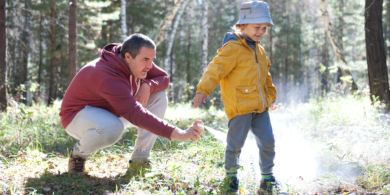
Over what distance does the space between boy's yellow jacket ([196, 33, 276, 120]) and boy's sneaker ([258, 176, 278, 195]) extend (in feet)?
2.13

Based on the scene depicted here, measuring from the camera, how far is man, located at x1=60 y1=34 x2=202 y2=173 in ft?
7.81

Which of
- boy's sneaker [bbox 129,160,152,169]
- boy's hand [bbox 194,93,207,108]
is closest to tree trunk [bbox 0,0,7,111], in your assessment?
boy's sneaker [bbox 129,160,152,169]

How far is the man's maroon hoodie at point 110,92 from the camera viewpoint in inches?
91.4

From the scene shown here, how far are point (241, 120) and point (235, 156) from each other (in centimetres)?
34

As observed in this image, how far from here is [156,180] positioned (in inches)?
106

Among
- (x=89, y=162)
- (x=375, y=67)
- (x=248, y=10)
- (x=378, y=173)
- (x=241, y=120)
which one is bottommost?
(x=89, y=162)

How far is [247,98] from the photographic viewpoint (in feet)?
8.93

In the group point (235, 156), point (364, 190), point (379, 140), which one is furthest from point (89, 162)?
point (379, 140)

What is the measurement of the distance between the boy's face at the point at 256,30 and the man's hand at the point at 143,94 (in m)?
1.18

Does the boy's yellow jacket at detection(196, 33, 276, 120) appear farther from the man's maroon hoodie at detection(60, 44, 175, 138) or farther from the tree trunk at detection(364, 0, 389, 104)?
the tree trunk at detection(364, 0, 389, 104)

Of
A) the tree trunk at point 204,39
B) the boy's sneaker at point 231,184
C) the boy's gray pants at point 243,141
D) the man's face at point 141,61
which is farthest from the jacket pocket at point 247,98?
the tree trunk at point 204,39

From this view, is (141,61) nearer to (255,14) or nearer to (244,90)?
(244,90)

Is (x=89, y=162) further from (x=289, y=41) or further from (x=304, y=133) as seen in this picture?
(x=289, y=41)

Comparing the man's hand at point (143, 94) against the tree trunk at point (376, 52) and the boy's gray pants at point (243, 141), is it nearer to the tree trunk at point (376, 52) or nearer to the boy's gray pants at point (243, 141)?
the boy's gray pants at point (243, 141)
